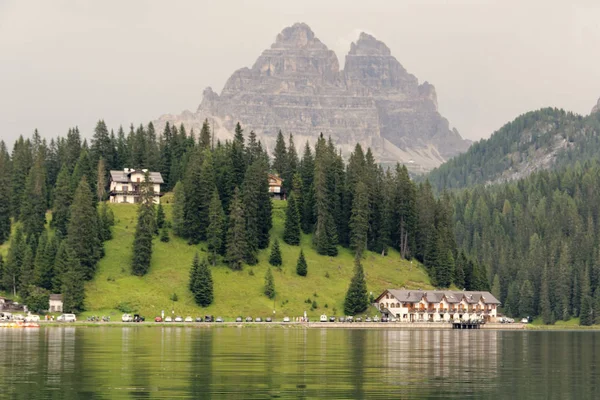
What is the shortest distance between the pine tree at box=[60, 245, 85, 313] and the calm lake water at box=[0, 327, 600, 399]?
53.2m

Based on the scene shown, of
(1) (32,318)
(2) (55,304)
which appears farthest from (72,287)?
(1) (32,318)

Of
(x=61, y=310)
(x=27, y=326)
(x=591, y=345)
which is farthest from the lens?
(x=61, y=310)

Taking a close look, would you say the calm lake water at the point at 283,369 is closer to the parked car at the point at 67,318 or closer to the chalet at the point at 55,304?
the parked car at the point at 67,318

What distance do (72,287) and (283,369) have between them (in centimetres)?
11086

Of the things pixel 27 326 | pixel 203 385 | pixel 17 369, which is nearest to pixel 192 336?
pixel 27 326

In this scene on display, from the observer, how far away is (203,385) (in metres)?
73.1

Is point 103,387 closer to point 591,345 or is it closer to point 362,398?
point 362,398

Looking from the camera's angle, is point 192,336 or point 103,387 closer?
point 103,387

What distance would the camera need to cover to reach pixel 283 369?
87.2 meters

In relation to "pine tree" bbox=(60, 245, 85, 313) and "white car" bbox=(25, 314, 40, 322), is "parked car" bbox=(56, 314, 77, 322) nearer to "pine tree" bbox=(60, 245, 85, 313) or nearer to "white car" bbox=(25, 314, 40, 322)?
"white car" bbox=(25, 314, 40, 322)

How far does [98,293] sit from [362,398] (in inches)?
5337

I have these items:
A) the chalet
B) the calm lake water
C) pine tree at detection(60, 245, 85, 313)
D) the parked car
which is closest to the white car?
the parked car

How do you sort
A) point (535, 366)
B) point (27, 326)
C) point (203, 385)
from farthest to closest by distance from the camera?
1. point (27, 326)
2. point (535, 366)
3. point (203, 385)

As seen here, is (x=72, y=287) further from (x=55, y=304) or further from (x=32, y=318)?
(x=32, y=318)
